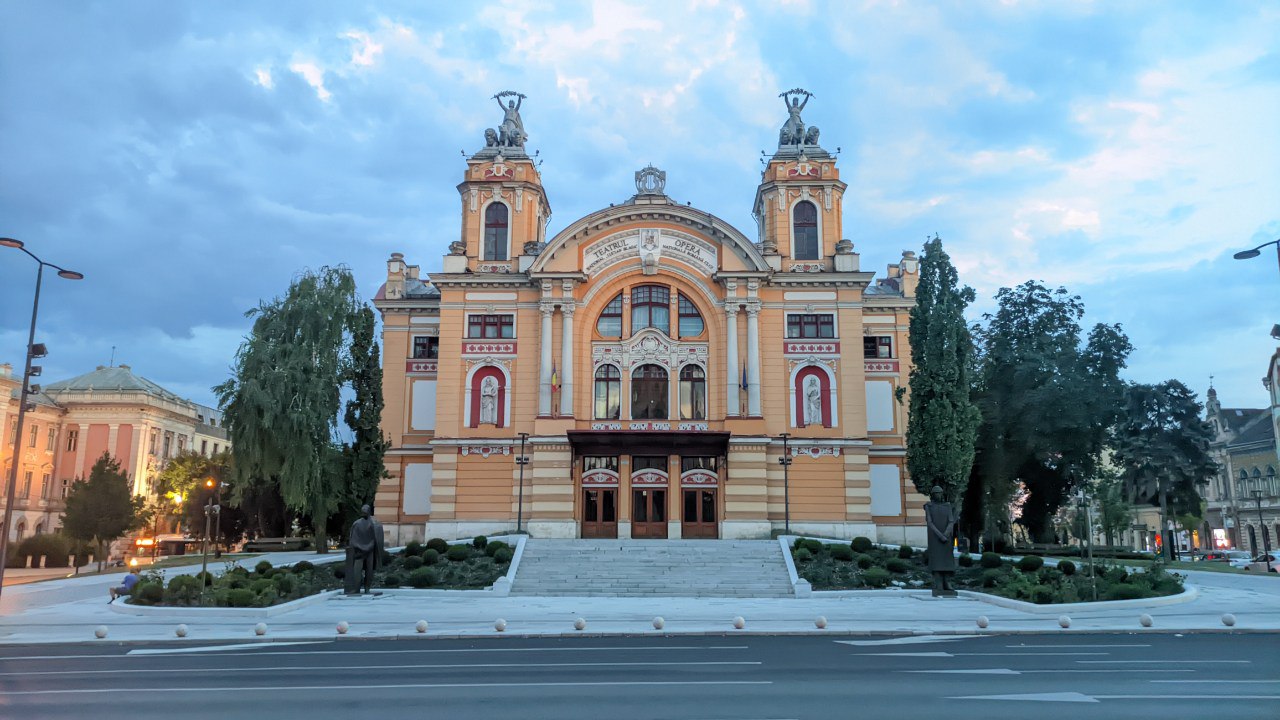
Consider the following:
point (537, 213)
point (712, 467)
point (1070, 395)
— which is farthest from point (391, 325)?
point (1070, 395)

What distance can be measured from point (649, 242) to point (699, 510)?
13701mm

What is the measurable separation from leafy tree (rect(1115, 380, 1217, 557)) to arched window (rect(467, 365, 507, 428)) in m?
33.8

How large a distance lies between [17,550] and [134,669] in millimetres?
47063

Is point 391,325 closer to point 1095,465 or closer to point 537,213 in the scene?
point 537,213

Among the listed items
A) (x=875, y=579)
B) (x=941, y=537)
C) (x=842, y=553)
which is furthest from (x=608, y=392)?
(x=941, y=537)

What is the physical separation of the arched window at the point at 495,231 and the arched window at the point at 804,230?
51.5ft

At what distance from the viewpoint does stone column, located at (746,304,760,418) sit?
4491cm

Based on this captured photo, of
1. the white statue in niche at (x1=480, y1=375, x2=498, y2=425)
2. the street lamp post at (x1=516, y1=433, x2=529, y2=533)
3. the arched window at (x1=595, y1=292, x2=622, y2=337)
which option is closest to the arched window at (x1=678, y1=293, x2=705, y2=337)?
the arched window at (x1=595, y1=292, x2=622, y2=337)

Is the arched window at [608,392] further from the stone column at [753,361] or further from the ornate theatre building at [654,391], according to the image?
the stone column at [753,361]

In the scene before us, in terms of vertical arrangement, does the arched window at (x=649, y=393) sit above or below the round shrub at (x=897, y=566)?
A: above

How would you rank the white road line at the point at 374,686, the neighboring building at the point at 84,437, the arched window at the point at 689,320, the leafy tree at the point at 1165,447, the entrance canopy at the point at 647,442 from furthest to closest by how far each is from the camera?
the neighboring building at the point at 84,437 → the leafy tree at the point at 1165,447 → the arched window at the point at 689,320 → the entrance canopy at the point at 647,442 → the white road line at the point at 374,686

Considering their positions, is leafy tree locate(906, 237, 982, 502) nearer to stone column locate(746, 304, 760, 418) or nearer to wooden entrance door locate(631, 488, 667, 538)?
stone column locate(746, 304, 760, 418)

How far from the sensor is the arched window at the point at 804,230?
4897 centimetres

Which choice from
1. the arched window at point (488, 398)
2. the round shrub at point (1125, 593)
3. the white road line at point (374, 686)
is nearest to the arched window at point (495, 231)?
the arched window at point (488, 398)
